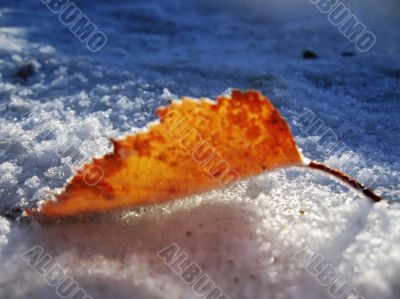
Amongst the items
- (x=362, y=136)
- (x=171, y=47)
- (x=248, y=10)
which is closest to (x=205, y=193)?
(x=362, y=136)

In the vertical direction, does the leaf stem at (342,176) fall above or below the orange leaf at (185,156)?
above

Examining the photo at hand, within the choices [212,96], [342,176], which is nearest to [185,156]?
[342,176]

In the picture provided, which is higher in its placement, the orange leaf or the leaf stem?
the leaf stem

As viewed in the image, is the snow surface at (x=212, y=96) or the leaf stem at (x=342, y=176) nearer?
the snow surface at (x=212, y=96)

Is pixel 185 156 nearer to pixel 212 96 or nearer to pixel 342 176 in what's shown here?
pixel 342 176

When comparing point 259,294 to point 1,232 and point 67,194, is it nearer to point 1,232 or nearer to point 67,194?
point 67,194
